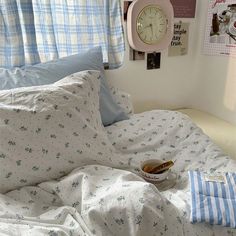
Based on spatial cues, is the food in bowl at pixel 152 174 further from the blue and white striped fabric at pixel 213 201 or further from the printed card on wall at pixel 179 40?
the printed card on wall at pixel 179 40

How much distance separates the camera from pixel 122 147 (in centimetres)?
103

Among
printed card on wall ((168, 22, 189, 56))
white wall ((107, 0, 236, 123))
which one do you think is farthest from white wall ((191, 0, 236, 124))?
printed card on wall ((168, 22, 189, 56))

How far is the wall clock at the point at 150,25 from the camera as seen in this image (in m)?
1.40

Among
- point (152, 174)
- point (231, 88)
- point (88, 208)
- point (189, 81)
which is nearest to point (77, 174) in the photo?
point (88, 208)

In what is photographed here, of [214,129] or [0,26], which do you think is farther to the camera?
[214,129]

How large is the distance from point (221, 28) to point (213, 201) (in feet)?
3.93

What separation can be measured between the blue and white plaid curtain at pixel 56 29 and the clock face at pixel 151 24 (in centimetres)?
13

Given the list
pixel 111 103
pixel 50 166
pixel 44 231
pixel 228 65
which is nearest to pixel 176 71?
pixel 228 65

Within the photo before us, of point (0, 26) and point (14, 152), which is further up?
point (0, 26)

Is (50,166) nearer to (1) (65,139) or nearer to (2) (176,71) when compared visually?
(1) (65,139)

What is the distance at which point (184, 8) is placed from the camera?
1613mm

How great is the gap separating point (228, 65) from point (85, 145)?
1.16 m

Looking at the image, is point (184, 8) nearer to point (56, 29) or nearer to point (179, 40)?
point (179, 40)

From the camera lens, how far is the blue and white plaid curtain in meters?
1.17
